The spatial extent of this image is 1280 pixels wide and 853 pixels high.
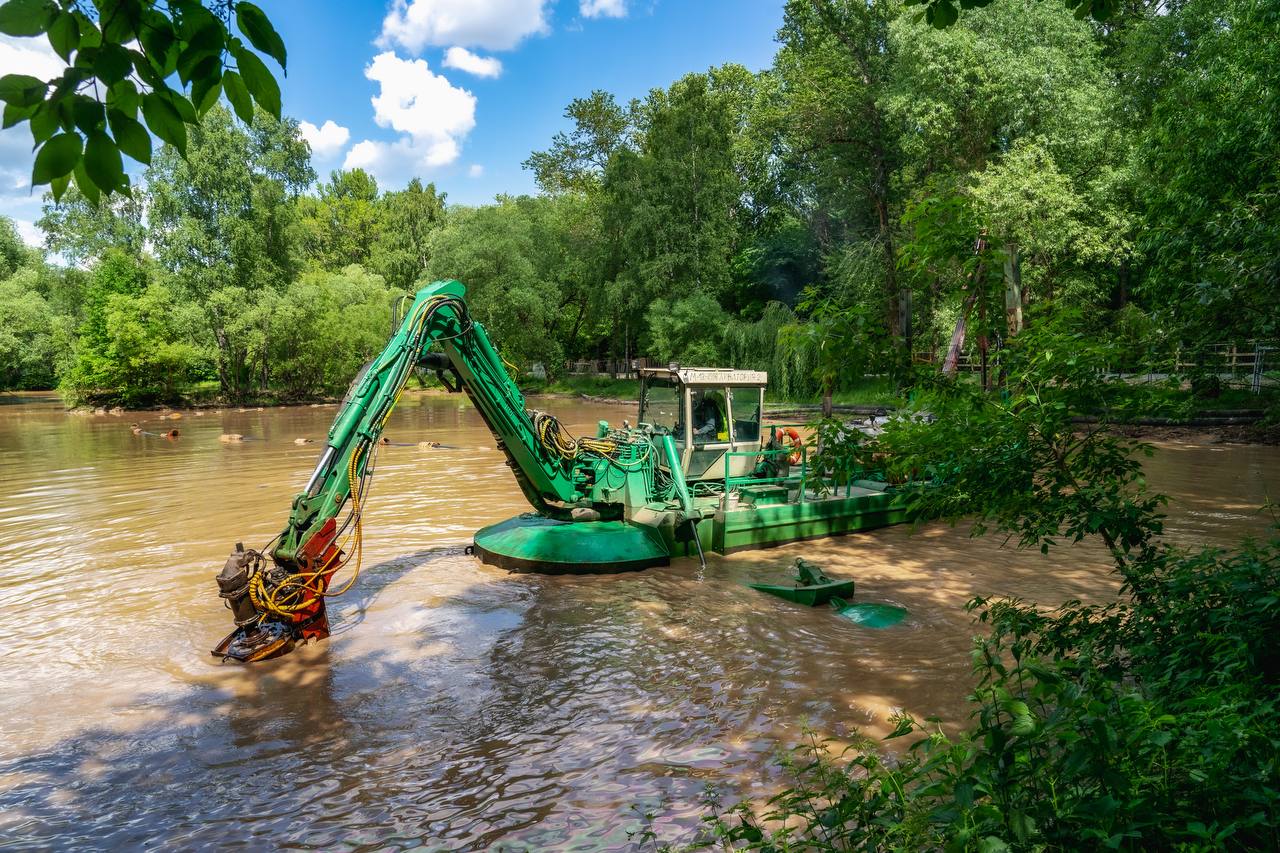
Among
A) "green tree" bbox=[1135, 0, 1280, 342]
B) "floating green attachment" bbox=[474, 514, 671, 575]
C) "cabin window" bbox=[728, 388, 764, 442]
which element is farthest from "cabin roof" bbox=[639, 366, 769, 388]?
"green tree" bbox=[1135, 0, 1280, 342]

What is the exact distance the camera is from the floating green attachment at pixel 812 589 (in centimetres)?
850

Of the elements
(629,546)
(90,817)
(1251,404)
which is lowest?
(90,817)

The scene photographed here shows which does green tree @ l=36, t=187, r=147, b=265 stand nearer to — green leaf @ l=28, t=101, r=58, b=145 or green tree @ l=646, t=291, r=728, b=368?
green tree @ l=646, t=291, r=728, b=368

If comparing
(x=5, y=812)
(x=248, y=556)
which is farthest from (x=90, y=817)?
(x=248, y=556)

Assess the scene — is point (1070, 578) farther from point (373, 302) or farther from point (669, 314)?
point (373, 302)

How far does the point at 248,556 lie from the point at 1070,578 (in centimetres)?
965

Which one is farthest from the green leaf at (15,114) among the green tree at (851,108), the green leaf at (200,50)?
the green tree at (851,108)

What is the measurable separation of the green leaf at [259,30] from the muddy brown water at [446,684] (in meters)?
4.14

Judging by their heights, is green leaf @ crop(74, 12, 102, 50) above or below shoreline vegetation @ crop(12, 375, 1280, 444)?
above

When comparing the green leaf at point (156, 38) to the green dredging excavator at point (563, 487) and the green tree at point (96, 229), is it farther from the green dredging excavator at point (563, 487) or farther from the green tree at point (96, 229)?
the green tree at point (96, 229)

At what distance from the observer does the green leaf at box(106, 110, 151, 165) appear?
1.80 meters

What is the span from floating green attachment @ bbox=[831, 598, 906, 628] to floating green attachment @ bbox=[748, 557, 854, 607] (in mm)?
139

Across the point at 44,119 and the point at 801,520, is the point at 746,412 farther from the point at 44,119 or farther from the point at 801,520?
the point at 44,119

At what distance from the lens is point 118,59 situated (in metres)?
1.80
